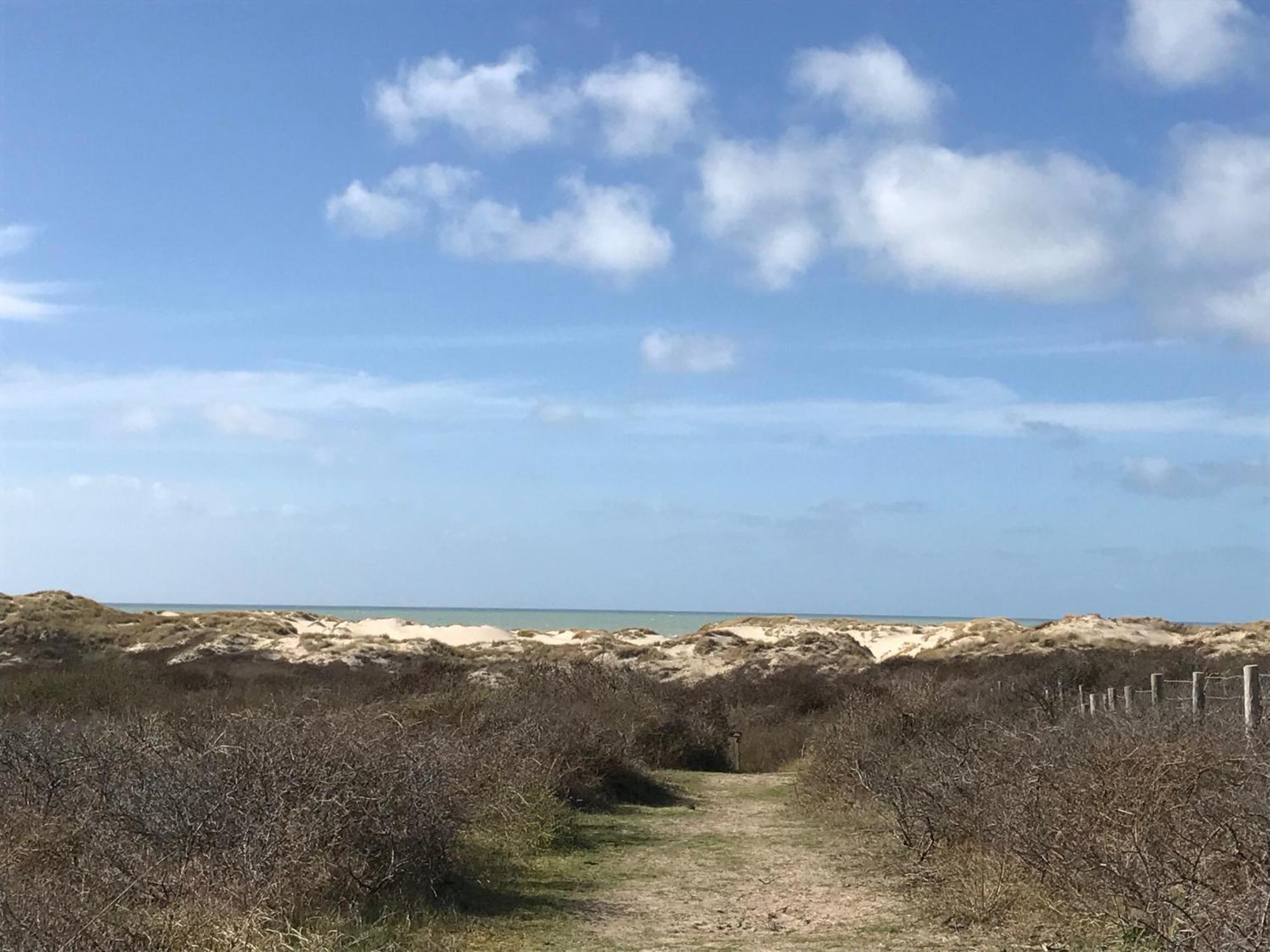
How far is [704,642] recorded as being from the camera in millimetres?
47625

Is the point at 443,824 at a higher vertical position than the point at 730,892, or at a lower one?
higher

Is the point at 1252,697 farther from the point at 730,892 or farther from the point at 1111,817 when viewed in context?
the point at 730,892

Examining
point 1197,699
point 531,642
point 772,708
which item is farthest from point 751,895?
point 531,642

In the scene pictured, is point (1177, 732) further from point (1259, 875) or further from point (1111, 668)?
point (1111, 668)

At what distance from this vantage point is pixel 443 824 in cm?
1069

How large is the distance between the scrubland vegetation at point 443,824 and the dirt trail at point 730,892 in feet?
1.63

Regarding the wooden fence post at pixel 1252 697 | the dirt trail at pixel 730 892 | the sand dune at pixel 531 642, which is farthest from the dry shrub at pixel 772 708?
the wooden fence post at pixel 1252 697

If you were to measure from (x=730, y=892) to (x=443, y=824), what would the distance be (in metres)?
3.05

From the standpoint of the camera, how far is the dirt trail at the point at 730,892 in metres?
9.65

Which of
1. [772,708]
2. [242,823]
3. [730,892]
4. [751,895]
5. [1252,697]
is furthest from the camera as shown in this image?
[772,708]

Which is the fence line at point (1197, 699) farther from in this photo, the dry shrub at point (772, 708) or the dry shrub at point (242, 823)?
the dry shrub at point (772, 708)

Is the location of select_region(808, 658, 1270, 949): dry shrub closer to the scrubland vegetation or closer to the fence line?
the scrubland vegetation

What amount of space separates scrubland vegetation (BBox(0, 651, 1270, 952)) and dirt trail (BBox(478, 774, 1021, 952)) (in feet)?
1.63

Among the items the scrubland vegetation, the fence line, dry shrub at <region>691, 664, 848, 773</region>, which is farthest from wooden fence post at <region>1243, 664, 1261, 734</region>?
dry shrub at <region>691, 664, 848, 773</region>
